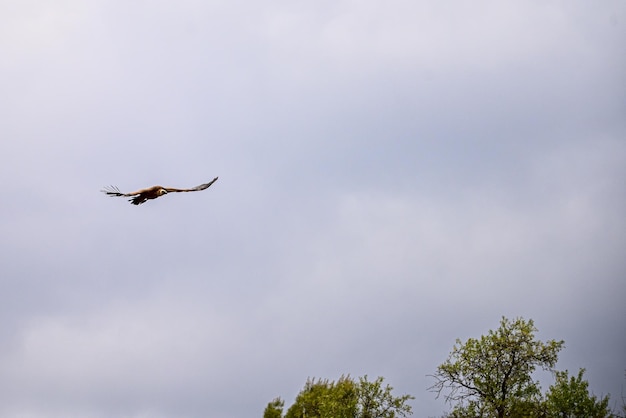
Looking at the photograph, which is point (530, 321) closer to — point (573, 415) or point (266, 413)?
point (573, 415)

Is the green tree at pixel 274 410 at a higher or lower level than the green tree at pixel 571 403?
higher

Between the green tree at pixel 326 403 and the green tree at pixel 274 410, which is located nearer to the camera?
the green tree at pixel 326 403

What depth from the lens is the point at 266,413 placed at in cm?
9275

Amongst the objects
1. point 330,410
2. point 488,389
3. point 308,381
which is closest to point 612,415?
point 488,389

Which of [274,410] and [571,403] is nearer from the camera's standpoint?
[571,403]

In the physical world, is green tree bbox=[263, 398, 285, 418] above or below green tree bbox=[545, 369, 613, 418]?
above

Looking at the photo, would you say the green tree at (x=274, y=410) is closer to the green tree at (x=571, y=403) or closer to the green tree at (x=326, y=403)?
the green tree at (x=326, y=403)

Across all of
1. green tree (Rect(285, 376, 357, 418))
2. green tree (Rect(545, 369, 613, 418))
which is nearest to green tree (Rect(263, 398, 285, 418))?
green tree (Rect(285, 376, 357, 418))

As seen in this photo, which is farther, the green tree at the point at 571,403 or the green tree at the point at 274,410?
the green tree at the point at 274,410

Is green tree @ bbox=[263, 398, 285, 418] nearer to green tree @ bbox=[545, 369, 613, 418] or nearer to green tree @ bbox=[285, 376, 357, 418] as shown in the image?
green tree @ bbox=[285, 376, 357, 418]

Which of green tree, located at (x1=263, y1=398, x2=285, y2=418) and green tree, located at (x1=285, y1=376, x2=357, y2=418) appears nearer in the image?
green tree, located at (x1=285, y1=376, x2=357, y2=418)

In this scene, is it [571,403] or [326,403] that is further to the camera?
[326,403]

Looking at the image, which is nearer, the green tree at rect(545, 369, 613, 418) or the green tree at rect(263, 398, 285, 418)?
the green tree at rect(545, 369, 613, 418)

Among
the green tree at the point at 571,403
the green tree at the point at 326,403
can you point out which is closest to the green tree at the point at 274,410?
the green tree at the point at 326,403
